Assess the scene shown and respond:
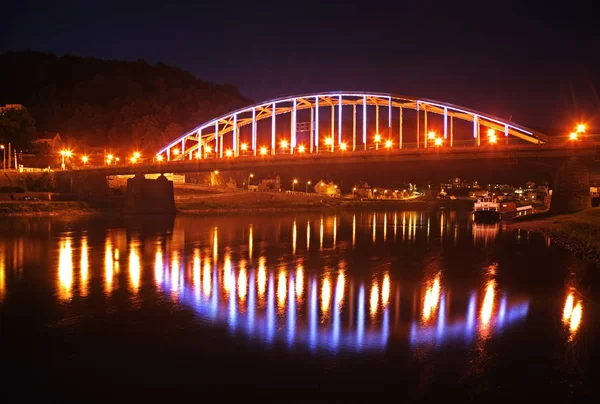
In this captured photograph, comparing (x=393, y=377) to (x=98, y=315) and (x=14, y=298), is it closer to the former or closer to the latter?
(x=98, y=315)

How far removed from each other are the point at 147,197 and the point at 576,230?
178ft

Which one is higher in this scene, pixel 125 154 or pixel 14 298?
pixel 125 154

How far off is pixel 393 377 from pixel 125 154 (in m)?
142

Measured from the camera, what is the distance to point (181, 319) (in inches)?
644

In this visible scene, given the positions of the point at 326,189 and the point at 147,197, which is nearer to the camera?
the point at 147,197

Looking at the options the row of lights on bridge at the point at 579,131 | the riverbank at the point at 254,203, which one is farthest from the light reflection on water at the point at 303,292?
the riverbank at the point at 254,203

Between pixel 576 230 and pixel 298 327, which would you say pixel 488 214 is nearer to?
pixel 576 230

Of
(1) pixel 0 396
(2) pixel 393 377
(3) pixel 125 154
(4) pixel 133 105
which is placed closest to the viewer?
(1) pixel 0 396

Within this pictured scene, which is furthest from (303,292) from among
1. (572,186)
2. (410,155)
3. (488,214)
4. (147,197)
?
(147,197)

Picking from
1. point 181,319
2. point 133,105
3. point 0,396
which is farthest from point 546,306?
point 133,105

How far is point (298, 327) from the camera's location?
15.4m

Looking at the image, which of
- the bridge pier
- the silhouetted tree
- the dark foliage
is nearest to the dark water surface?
the bridge pier

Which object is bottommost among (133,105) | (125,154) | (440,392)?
(440,392)

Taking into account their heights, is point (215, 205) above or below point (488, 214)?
above
